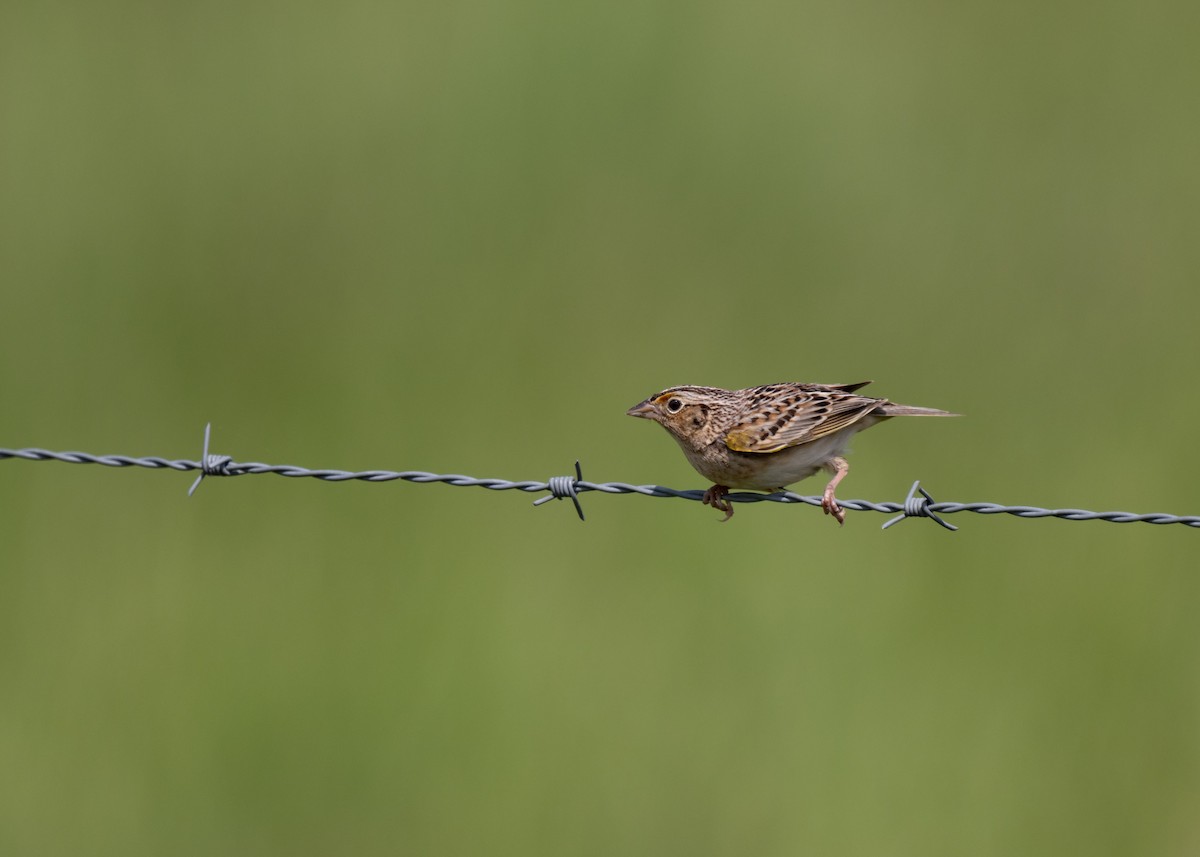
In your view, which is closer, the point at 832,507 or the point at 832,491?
the point at 832,507

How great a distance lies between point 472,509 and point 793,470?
13.2 ft

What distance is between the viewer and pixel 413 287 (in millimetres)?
13617

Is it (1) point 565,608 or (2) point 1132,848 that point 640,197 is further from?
(2) point 1132,848

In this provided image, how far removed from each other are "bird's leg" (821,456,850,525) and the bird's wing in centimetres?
24

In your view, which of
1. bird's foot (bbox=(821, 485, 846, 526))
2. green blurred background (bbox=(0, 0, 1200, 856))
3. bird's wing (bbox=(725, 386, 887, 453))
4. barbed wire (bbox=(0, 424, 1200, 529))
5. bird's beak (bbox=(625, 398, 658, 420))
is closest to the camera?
barbed wire (bbox=(0, 424, 1200, 529))

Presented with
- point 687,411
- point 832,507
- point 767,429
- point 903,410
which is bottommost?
point 832,507

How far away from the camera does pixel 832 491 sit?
24.9 feet

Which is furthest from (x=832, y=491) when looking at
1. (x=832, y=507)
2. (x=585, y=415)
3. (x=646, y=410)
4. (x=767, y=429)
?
(x=585, y=415)

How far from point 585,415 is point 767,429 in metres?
4.15

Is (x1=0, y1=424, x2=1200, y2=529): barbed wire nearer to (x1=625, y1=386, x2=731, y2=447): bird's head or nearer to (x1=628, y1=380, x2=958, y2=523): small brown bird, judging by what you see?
(x1=628, y1=380, x2=958, y2=523): small brown bird

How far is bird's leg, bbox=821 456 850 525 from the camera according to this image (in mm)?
7328

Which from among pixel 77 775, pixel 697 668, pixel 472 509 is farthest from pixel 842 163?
pixel 77 775

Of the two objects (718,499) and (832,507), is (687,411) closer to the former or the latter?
Answer: (718,499)

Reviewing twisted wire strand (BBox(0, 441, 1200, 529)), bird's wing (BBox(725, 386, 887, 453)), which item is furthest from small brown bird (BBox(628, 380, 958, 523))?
twisted wire strand (BBox(0, 441, 1200, 529))
